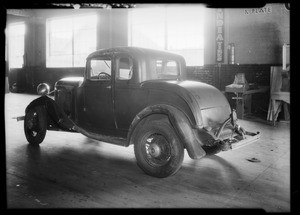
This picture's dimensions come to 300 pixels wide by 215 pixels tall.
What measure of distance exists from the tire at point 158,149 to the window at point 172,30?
756 centimetres

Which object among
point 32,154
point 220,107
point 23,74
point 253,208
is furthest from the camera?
point 23,74

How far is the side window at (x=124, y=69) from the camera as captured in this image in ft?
13.0

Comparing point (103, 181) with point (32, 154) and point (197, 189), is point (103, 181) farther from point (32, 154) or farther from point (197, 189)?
point (32, 154)

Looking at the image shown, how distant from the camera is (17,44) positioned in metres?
16.7

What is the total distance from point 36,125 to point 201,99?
2.73 metres

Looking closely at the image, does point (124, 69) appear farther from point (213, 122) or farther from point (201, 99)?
point (213, 122)

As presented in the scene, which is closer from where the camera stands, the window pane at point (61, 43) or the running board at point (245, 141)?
the running board at point (245, 141)

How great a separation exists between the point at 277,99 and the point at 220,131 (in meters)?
4.32

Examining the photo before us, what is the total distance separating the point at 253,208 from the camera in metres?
2.54

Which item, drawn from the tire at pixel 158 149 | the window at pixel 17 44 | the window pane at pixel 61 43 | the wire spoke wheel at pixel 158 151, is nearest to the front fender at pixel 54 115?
the tire at pixel 158 149

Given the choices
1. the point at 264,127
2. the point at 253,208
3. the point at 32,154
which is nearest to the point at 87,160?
the point at 32,154

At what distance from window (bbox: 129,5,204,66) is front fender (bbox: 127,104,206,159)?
24.5 feet

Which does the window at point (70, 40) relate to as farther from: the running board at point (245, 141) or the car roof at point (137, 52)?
the running board at point (245, 141)

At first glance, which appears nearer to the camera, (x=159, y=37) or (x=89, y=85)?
(x=89, y=85)
